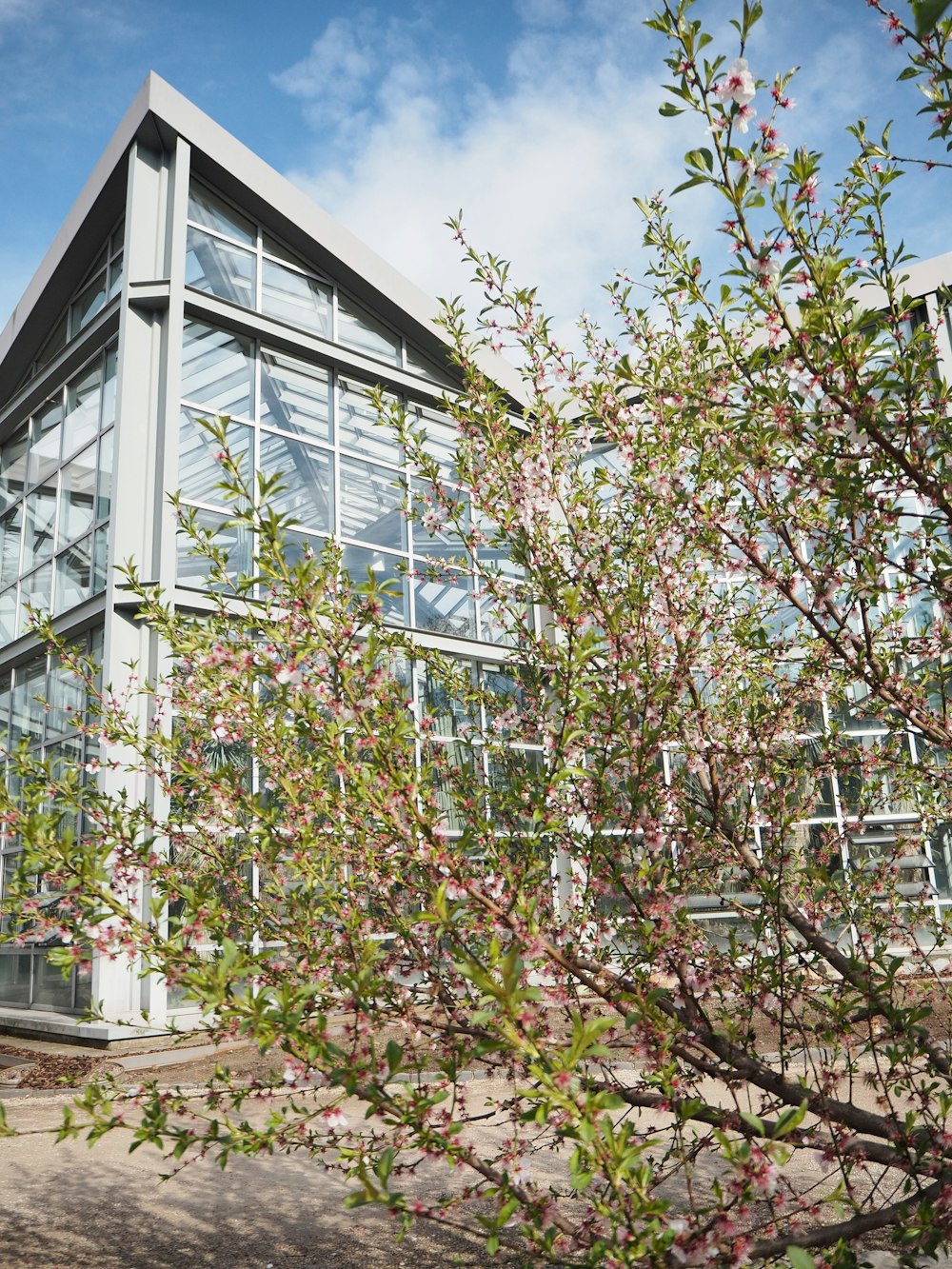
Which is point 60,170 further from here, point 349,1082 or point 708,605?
point 349,1082

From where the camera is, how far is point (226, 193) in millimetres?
11594

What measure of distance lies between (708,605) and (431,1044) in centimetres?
217

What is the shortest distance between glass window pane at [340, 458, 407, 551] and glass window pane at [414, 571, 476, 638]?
25.4 inches

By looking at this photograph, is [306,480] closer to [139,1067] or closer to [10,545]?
[10,545]

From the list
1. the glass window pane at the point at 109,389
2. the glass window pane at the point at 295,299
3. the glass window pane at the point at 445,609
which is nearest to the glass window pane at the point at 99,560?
the glass window pane at the point at 109,389

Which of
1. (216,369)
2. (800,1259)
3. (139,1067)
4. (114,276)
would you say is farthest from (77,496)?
(800,1259)

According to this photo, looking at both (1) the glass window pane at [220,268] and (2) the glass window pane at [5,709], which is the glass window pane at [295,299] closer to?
(1) the glass window pane at [220,268]

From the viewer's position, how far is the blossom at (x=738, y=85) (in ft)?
6.63

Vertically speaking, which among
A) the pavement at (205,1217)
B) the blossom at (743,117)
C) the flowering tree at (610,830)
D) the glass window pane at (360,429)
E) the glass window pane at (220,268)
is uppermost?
the glass window pane at (220,268)

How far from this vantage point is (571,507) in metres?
3.55

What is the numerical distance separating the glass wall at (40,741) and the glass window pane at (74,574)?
1.92 feet

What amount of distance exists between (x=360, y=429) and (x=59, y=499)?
3706 mm

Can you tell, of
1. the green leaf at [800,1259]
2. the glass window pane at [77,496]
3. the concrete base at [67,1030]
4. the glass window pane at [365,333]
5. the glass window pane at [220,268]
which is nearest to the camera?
the green leaf at [800,1259]

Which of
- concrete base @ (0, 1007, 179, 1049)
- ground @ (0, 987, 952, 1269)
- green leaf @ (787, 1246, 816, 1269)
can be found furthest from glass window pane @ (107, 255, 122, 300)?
green leaf @ (787, 1246, 816, 1269)
